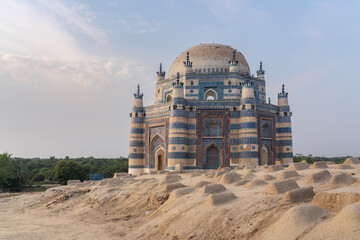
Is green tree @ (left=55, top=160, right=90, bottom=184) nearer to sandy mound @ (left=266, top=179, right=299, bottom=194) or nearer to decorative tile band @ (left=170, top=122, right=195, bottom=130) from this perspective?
decorative tile band @ (left=170, top=122, right=195, bottom=130)

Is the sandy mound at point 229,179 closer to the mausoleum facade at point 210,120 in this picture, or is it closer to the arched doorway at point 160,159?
the mausoleum facade at point 210,120

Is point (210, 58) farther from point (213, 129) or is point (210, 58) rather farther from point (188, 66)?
point (213, 129)

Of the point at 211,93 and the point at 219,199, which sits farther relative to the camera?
the point at 211,93

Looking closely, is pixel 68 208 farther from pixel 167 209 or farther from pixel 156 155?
pixel 156 155

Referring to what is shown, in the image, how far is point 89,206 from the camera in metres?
14.6

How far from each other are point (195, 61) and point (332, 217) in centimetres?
2580

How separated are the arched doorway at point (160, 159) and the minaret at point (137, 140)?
1483 mm

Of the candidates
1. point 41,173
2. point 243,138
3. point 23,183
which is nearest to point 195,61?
point 243,138

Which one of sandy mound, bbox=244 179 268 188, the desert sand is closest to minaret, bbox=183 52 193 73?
the desert sand

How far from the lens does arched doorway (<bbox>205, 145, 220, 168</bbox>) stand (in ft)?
85.2

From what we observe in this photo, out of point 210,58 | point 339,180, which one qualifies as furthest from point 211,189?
point 210,58

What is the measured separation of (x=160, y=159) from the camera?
93.6 feet

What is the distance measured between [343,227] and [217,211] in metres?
3.46

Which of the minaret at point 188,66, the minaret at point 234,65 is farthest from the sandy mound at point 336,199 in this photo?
the minaret at point 188,66
